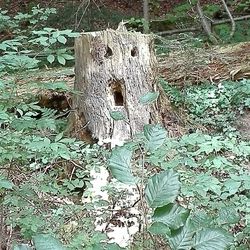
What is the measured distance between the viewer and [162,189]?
1.38 metres

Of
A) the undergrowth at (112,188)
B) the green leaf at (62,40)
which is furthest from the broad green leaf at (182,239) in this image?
the green leaf at (62,40)

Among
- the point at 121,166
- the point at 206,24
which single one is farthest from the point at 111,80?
the point at 206,24

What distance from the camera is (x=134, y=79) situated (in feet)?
15.2

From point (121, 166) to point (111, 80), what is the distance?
124 inches

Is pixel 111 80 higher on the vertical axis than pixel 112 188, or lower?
higher

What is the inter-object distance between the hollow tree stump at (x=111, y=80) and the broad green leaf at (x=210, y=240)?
3.17 metres

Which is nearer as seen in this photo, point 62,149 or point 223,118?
point 62,149

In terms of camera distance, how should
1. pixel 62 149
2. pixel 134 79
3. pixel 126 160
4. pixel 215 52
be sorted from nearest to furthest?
pixel 126 160 < pixel 62 149 < pixel 134 79 < pixel 215 52

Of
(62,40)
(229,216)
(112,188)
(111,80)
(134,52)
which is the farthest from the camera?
(134,52)

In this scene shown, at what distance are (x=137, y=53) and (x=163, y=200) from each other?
3.46m

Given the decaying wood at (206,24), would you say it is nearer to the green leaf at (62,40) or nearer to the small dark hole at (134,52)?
the small dark hole at (134,52)

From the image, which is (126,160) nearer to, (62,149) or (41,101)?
(62,149)

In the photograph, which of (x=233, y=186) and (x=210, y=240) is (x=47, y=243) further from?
(x=233, y=186)

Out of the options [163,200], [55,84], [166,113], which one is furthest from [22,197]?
[166,113]
